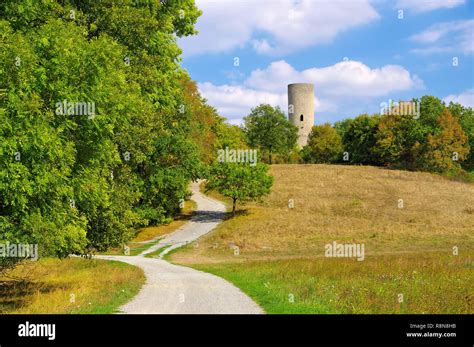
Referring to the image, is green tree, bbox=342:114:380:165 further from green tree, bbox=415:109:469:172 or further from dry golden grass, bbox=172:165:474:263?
dry golden grass, bbox=172:165:474:263

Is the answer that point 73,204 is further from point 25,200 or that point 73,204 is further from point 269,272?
point 269,272

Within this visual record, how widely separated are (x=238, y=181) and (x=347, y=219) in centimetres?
1229

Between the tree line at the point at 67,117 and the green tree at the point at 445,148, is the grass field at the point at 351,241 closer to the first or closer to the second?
the green tree at the point at 445,148

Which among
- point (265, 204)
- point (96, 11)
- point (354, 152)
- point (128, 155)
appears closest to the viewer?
point (96, 11)

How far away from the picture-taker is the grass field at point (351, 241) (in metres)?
17.4

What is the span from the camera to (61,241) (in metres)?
17.2

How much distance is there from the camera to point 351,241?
44.6 meters

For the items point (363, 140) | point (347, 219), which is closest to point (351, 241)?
point (347, 219)

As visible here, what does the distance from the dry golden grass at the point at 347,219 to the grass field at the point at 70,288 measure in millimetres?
10319

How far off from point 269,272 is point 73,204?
10.3 meters

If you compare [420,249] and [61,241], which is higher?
[61,241]

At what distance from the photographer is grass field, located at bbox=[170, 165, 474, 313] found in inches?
686
